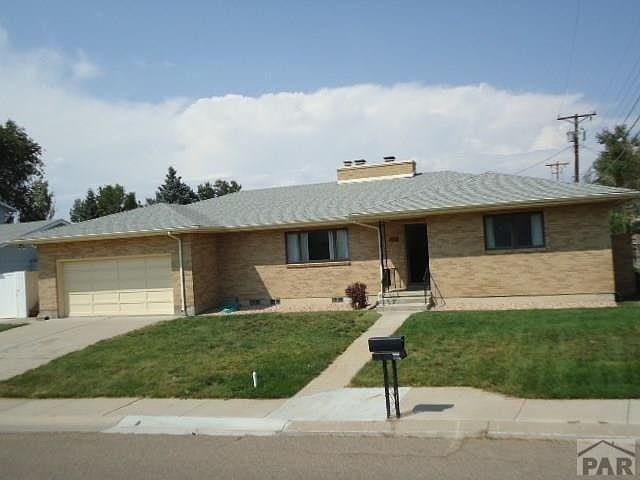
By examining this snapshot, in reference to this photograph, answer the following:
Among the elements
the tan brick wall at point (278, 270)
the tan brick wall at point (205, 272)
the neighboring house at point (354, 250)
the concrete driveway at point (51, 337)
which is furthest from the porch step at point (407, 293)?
the concrete driveway at point (51, 337)

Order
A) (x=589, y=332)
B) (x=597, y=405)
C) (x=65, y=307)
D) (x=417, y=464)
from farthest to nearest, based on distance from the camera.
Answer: (x=65, y=307)
(x=589, y=332)
(x=597, y=405)
(x=417, y=464)

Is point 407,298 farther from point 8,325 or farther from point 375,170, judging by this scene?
point 8,325

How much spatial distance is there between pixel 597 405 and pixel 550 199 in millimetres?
10069

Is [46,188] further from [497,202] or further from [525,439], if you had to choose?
[525,439]

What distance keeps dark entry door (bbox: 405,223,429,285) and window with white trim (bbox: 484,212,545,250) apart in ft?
9.56

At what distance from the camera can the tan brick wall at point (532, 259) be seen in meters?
18.0

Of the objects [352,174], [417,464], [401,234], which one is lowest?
[417,464]

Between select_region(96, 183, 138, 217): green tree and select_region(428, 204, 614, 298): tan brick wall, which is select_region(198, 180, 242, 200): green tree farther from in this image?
select_region(428, 204, 614, 298): tan brick wall

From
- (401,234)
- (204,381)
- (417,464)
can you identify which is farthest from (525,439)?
(401,234)

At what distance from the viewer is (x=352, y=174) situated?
27250 millimetres

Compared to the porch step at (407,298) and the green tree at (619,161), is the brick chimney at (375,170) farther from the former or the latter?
the green tree at (619,161)

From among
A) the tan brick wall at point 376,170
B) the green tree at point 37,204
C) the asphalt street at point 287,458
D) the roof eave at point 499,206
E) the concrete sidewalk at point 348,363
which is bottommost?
the asphalt street at point 287,458

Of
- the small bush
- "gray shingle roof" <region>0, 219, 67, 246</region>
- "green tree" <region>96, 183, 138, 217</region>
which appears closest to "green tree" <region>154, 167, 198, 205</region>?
"green tree" <region>96, 183, 138, 217</region>

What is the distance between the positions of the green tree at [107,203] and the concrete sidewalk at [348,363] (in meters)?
41.7
